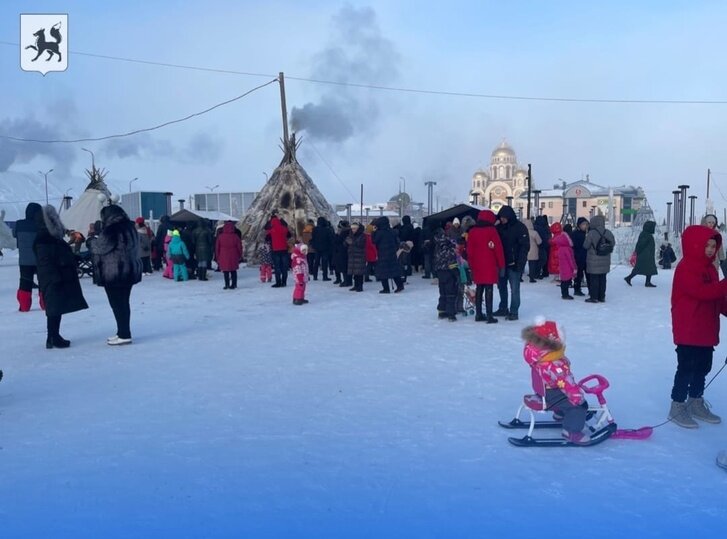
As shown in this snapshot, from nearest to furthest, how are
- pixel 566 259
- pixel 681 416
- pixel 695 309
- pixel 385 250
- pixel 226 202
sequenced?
1. pixel 695 309
2. pixel 681 416
3. pixel 566 259
4. pixel 385 250
5. pixel 226 202

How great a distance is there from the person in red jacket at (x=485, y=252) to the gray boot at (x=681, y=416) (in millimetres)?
3705

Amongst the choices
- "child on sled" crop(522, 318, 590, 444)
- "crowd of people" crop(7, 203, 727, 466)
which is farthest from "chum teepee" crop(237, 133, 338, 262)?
"child on sled" crop(522, 318, 590, 444)

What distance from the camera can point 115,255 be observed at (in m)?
6.30

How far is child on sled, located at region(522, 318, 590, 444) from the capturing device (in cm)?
362

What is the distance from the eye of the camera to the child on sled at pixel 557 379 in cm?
362

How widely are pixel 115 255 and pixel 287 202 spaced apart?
38.6ft

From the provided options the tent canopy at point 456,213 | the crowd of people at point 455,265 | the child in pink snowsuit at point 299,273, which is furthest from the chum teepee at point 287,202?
the child in pink snowsuit at point 299,273

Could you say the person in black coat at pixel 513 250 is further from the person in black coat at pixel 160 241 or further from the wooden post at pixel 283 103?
the wooden post at pixel 283 103

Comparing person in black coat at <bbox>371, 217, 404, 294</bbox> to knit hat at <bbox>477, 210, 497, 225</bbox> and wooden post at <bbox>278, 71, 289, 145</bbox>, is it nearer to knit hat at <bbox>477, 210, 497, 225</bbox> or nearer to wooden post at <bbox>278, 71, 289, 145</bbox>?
knit hat at <bbox>477, 210, 497, 225</bbox>

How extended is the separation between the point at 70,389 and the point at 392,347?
3.05 metres

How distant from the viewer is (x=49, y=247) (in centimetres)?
615

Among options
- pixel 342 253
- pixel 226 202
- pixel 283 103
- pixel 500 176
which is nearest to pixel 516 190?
pixel 500 176

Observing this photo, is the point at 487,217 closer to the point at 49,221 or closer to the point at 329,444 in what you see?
the point at 329,444

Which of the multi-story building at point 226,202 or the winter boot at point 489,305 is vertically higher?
the multi-story building at point 226,202
